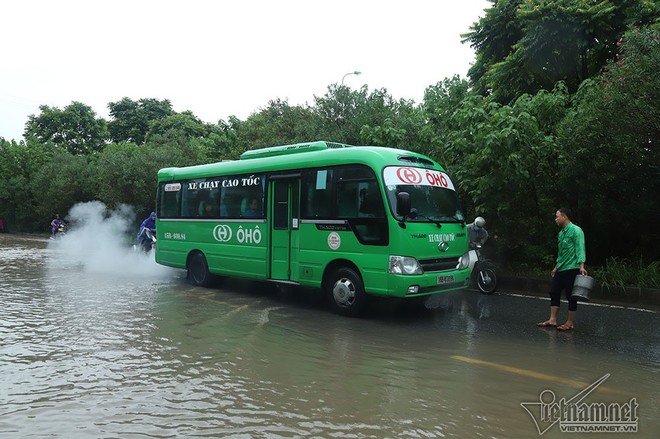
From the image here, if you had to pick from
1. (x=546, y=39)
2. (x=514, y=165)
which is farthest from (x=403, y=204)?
(x=546, y=39)

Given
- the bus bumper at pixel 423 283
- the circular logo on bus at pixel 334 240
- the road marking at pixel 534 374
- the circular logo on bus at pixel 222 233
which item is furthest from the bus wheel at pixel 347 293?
the circular logo on bus at pixel 222 233

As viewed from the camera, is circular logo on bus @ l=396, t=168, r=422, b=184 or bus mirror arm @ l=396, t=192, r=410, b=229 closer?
bus mirror arm @ l=396, t=192, r=410, b=229

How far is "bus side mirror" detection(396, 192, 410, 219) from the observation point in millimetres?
7906

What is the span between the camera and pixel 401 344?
6914mm

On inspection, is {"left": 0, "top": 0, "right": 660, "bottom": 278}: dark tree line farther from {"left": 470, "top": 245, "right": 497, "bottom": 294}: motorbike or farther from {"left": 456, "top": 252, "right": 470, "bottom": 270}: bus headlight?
{"left": 456, "top": 252, "right": 470, "bottom": 270}: bus headlight

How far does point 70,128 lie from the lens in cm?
5366

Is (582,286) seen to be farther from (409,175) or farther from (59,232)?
(59,232)

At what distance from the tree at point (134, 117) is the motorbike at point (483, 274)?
5218cm

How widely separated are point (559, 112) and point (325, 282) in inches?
298

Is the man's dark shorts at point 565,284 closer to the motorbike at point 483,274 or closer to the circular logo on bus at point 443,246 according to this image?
the circular logo on bus at point 443,246

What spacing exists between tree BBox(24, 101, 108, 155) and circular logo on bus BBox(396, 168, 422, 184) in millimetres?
50491

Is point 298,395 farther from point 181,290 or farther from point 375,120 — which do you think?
point 375,120

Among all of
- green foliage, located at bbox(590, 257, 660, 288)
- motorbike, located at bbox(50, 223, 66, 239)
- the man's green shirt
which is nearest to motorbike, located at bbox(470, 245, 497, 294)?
green foliage, located at bbox(590, 257, 660, 288)

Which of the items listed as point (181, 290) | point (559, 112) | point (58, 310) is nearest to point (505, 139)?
point (559, 112)
